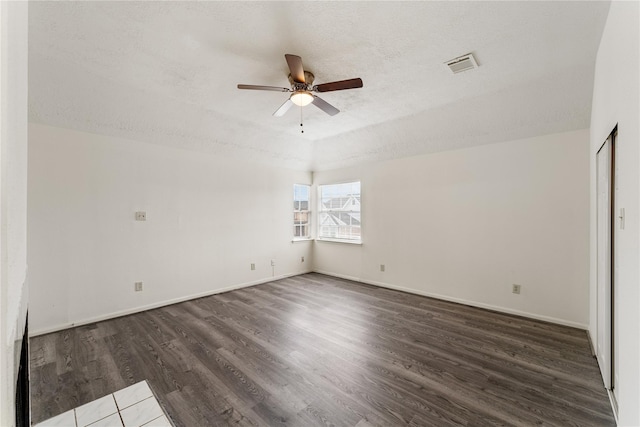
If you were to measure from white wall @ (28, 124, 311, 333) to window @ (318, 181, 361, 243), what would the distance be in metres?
1.43

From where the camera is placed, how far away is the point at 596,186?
2682mm

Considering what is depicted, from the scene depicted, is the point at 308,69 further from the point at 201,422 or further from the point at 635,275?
the point at 201,422

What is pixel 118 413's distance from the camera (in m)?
1.96

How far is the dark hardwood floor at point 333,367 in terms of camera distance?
6.46 ft

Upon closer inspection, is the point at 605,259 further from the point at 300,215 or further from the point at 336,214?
the point at 300,215

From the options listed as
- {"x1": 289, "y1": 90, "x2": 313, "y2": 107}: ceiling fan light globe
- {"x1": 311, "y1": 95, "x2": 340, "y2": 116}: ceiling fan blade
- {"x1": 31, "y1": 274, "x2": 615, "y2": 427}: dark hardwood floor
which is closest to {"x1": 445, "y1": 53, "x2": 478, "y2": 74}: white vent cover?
{"x1": 311, "y1": 95, "x2": 340, "y2": 116}: ceiling fan blade

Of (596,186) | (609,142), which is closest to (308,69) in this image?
(609,142)

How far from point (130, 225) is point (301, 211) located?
334 centimetres

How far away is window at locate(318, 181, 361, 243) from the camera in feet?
19.0

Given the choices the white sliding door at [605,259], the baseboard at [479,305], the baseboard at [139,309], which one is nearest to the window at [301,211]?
the baseboard at [139,309]

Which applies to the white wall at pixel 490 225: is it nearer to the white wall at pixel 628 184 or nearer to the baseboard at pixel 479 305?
the baseboard at pixel 479 305

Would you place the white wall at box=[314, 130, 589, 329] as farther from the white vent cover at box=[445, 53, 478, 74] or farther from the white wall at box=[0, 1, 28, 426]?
the white wall at box=[0, 1, 28, 426]

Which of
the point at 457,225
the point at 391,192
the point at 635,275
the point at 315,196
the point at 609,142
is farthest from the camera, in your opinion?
the point at 315,196

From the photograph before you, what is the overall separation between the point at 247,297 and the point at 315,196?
282cm
